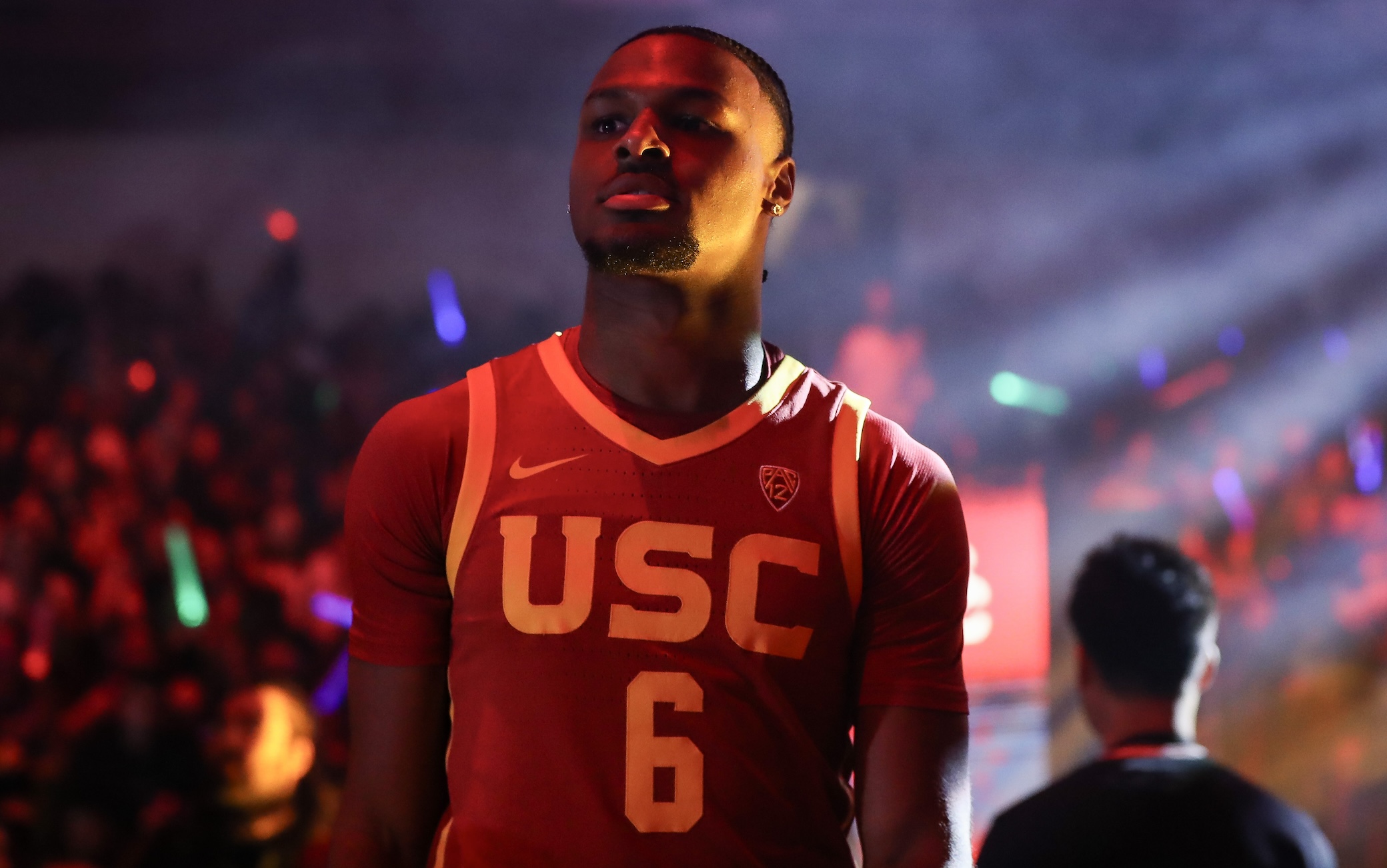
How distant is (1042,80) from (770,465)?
454cm

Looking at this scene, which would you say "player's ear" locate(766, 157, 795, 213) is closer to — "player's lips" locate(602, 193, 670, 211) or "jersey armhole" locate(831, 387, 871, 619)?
"player's lips" locate(602, 193, 670, 211)

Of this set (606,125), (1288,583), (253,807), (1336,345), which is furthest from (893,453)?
(1336,345)

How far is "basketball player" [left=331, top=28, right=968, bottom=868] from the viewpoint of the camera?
3.79 ft

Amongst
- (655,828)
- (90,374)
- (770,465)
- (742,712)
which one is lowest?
(655,828)

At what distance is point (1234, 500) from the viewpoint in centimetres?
516

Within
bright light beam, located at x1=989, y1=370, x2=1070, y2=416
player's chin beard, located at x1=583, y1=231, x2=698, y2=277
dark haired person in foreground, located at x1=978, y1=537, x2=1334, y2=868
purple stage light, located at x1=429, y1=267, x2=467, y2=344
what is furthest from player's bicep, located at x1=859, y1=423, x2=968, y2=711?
purple stage light, located at x1=429, y1=267, x2=467, y2=344

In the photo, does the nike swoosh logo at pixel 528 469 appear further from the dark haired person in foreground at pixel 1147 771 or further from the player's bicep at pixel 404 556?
the dark haired person in foreground at pixel 1147 771

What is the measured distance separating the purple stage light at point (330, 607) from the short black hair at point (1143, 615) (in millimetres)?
A: 3186

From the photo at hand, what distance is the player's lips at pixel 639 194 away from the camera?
1.26 metres

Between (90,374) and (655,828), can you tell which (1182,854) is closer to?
(655,828)

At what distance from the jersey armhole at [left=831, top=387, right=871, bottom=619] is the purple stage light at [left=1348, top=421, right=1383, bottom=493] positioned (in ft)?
15.7

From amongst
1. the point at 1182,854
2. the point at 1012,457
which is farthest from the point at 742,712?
the point at 1012,457

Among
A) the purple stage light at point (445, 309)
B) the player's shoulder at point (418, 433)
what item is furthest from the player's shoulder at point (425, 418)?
the purple stage light at point (445, 309)

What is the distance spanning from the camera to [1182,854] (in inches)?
70.3
